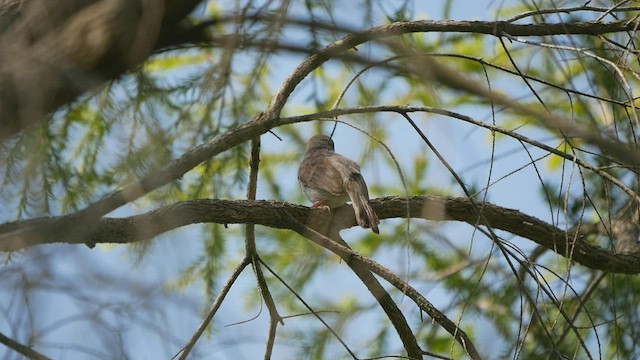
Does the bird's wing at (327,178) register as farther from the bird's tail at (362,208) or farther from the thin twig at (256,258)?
the thin twig at (256,258)

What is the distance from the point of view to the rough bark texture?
7.94 feet

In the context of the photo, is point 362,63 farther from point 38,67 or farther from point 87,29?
point 87,29

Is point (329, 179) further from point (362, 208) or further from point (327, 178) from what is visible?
point (362, 208)

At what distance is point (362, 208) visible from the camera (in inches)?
155

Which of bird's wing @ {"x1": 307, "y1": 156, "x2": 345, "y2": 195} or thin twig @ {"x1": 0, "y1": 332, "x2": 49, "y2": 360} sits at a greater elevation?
bird's wing @ {"x1": 307, "y1": 156, "x2": 345, "y2": 195}

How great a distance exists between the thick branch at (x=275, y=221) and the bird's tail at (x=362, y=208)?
0.13 feet

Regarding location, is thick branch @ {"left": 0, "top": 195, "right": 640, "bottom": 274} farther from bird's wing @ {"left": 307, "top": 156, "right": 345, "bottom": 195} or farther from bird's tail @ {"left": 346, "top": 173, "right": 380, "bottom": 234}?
bird's wing @ {"left": 307, "top": 156, "right": 345, "bottom": 195}

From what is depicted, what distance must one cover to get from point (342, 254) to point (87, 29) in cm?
130

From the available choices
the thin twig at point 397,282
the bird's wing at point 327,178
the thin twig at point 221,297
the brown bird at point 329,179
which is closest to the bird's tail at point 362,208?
the brown bird at point 329,179

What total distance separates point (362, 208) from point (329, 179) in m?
0.84

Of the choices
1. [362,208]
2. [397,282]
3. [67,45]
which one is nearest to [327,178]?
[362,208]

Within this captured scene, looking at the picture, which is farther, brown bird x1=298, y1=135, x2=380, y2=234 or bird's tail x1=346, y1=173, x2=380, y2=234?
brown bird x1=298, y1=135, x2=380, y2=234

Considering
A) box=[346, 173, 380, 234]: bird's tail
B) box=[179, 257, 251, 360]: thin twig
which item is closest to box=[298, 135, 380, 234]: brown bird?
box=[346, 173, 380, 234]: bird's tail

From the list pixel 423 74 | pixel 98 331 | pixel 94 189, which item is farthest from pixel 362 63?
pixel 94 189
